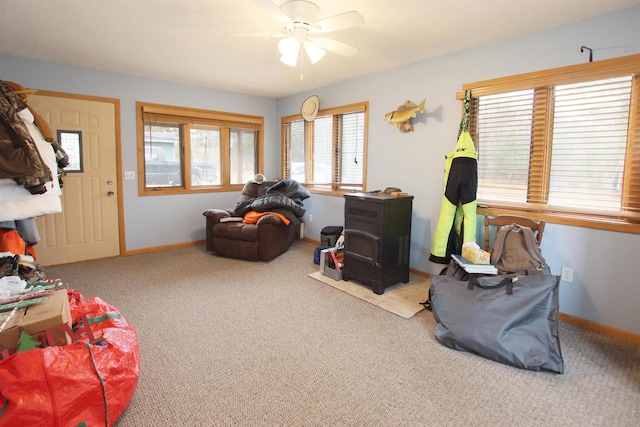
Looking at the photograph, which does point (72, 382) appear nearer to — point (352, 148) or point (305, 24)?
point (305, 24)

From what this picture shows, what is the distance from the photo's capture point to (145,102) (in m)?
4.46

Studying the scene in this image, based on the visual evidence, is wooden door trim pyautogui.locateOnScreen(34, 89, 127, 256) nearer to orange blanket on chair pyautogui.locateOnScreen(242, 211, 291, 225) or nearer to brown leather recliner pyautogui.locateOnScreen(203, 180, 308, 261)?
brown leather recliner pyautogui.locateOnScreen(203, 180, 308, 261)

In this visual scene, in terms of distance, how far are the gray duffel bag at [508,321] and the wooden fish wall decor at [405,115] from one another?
192cm

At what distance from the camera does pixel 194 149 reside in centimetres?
503

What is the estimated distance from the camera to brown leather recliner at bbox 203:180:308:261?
4.24 meters

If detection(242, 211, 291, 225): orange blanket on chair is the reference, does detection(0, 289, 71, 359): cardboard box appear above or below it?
below

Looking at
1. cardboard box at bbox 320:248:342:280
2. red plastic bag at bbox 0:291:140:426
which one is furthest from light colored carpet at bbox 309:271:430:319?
red plastic bag at bbox 0:291:140:426

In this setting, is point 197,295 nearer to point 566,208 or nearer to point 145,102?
point 145,102

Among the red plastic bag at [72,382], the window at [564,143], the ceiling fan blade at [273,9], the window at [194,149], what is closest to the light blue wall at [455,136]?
the window at [564,143]

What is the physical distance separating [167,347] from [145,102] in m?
3.45

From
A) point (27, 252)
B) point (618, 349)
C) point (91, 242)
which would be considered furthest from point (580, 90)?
point (91, 242)

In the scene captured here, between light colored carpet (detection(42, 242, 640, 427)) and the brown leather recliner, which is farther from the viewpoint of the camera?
the brown leather recliner

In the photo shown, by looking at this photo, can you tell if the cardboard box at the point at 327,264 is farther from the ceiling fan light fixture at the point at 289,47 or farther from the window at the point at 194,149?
the window at the point at 194,149

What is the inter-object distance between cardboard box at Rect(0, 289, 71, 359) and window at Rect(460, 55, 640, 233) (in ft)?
10.7
